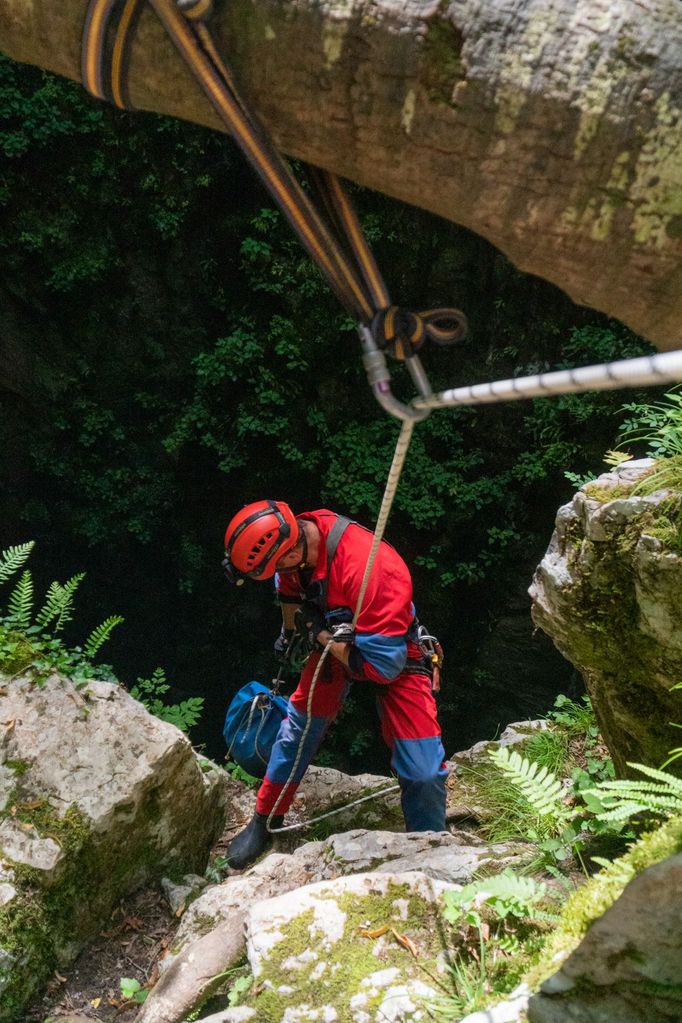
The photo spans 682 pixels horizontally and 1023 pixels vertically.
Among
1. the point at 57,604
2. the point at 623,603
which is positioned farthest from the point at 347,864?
the point at 57,604

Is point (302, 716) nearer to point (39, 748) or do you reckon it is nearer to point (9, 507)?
point (39, 748)

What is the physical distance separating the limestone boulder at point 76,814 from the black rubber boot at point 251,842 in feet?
0.76

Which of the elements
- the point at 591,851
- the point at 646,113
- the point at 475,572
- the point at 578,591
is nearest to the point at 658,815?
the point at 591,851

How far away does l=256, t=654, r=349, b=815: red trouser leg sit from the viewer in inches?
159

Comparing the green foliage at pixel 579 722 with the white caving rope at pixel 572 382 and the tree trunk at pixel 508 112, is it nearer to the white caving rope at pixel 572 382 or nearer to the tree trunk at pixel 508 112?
the white caving rope at pixel 572 382

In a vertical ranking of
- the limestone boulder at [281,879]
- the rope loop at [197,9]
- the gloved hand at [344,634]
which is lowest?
the limestone boulder at [281,879]

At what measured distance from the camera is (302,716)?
409 centimetres

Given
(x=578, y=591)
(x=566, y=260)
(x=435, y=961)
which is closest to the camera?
(x=566, y=260)

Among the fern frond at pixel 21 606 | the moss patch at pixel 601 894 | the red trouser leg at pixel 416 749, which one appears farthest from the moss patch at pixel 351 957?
the fern frond at pixel 21 606

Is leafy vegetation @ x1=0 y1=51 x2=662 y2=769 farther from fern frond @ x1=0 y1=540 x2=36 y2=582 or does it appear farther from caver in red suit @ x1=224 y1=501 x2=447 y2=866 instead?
fern frond @ x1=0 y1=540 x2=36 y2=582

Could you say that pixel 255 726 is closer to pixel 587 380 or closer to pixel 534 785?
pixel 534 785

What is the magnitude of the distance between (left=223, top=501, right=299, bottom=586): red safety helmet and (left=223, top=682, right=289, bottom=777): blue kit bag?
47.5 inches

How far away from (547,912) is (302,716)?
92.3 inches

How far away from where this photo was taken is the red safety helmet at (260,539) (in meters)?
3.59
